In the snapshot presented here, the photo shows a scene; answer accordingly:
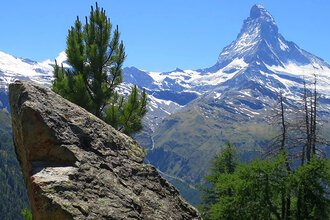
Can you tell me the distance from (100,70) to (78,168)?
963 centimetres

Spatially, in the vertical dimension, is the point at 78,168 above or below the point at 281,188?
above

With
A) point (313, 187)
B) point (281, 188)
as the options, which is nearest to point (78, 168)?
point (281, 188)

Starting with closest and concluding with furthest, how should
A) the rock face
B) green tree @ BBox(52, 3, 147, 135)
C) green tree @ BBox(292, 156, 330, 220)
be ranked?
the rock face < green tree @ BBox(52, 3, 147, 135) < green tree @ BBox(292, 156, 330, 220)

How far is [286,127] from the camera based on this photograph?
2933 cm

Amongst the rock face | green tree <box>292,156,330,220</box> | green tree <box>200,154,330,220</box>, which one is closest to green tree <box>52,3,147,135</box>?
the rock face

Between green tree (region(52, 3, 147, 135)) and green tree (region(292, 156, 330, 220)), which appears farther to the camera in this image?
green tree (region(292, 156, 330, 220))

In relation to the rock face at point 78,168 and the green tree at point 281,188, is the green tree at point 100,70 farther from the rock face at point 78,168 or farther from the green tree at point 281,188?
the green tree at point 281,188

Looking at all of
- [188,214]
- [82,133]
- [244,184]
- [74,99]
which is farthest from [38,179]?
[244,184]

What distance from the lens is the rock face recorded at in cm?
823

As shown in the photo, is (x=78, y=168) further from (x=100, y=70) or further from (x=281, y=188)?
(x=281, y=188)

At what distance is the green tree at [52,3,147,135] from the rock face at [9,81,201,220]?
19.8 ft

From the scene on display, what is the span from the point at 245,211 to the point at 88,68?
1695cm

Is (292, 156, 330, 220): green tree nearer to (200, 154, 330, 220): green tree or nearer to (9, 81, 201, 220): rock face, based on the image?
(200, 154, 330, 220): green tree

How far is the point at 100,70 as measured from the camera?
17.8 meters
